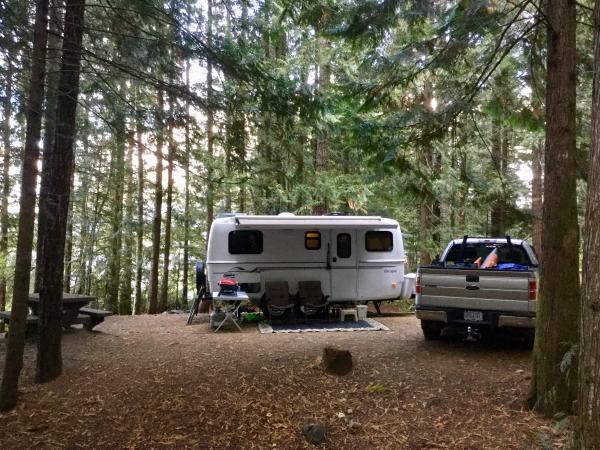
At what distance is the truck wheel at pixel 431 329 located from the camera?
7840mm

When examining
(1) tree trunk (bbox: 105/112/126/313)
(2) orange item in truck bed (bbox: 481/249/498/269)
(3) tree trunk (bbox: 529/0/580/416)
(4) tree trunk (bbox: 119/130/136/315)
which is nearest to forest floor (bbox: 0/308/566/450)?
(3) tree trunk (bbox: 529/0/580/416)

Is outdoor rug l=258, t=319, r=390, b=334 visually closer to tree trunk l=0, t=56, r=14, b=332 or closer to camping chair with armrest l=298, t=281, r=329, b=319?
camping chair with armrest l=298, t=281, r=329, b=319

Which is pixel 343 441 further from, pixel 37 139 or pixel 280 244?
pixel 280 244

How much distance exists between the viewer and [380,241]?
10930mm

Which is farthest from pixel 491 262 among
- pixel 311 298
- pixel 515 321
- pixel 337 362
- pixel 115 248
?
pixel 115 248

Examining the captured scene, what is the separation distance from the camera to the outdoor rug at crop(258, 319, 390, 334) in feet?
30.1

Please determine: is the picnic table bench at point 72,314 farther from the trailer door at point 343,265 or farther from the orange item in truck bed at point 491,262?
the orange item in truck bed at point 491,262

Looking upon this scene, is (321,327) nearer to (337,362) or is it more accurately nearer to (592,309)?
(337,362)

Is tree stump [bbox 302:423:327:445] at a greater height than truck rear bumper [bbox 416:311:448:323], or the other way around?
truck rear bumper [bbox 416:311:448:323]

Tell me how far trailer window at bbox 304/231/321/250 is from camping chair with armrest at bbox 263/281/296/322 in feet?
3.41

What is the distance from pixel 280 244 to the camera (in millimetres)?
10414

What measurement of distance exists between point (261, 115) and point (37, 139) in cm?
295

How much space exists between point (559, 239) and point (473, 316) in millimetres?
2499

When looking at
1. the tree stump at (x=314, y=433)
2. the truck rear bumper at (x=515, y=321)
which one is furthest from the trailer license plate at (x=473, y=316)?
the tree stump at (x=314, y=433)
